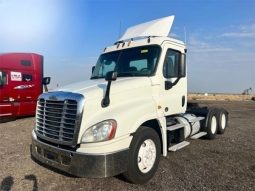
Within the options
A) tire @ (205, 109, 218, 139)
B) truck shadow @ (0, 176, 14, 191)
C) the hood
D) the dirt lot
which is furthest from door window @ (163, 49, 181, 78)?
truck shadow @ (0, 176, 14, 191)

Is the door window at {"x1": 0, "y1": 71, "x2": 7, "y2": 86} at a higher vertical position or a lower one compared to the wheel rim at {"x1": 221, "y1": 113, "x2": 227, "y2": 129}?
higher

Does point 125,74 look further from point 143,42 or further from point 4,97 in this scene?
point 4,97

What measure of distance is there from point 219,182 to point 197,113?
13.6 ft

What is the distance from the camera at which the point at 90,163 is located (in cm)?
465

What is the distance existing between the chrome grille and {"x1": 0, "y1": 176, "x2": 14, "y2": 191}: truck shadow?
3.54ft

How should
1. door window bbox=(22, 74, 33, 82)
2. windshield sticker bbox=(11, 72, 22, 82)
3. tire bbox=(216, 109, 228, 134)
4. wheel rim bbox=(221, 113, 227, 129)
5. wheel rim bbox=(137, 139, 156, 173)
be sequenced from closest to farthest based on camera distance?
wheel rim bbox=(137, 139, 156, 173) < tire bbox=(216, 109, 228, 134) < wheel rim bbox=(221, 113, 227, 129) < windshield sticker bbox=(11, 72, 22, 82) < door window bbox=(22, 74, 33, 82)

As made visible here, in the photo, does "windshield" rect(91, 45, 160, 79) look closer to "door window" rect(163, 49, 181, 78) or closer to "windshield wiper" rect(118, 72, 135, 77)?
"windshield wiper" rect(118, 72, 135, 77)

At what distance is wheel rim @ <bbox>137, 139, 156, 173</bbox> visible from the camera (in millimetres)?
5340

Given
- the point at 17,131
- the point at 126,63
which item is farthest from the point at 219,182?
the point at 17,131

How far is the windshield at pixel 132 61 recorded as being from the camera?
629 cm

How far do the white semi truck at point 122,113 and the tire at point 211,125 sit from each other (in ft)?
7.07

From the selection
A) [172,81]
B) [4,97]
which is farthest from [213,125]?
[4,97]

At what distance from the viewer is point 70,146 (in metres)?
4.88

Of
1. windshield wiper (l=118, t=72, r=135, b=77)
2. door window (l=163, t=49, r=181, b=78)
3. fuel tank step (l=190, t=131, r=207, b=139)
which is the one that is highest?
door window (l=163, t=49, r=181, b=78)
